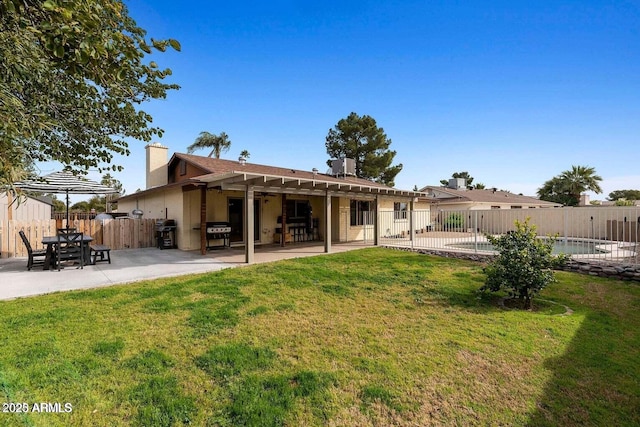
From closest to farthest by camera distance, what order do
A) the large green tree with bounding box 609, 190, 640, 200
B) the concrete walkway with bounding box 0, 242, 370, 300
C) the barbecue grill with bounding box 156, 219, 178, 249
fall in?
the concrete walkway with bounding box 0, 242, 370, 300 → the barbecue grill with bounding box 156, 219, 178, 249 → the large green tree with bounding box 609, 190, 640, 200

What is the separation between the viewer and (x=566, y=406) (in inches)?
107

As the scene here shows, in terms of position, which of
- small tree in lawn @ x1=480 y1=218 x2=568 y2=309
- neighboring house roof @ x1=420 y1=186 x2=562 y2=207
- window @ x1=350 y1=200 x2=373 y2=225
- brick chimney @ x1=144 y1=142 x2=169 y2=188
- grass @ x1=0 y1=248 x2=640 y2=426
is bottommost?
grass @ x1=0 y1=248 x2=640 y2=426

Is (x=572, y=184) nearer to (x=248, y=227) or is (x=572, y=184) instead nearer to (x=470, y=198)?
(x=470, y=198)

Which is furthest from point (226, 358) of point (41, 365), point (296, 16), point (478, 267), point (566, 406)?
point (296, 16)

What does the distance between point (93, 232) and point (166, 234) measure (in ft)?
10.3

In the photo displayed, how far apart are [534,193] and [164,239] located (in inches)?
1500

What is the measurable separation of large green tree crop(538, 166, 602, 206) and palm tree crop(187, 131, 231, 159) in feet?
111

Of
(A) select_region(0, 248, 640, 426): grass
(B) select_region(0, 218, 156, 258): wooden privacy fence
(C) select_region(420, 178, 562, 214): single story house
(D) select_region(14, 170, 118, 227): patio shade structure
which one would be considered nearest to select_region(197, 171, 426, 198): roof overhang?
(D) select_region(14, 170, 118, 227): patio shade structure

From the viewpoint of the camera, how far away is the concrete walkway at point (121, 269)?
6.52 metres

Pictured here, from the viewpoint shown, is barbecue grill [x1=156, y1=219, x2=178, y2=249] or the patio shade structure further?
barbecue grill [x1=156, y1=219, x2=178, y2=249]

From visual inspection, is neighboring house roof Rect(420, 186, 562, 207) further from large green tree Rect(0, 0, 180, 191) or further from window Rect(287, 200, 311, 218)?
large green tree Rect(0, 0, 180, 191)

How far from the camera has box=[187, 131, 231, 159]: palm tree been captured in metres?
28.7

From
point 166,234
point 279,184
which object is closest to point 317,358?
point 279,184

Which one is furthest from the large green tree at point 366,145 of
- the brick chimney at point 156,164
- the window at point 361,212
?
the brick chimney at point 156,164
